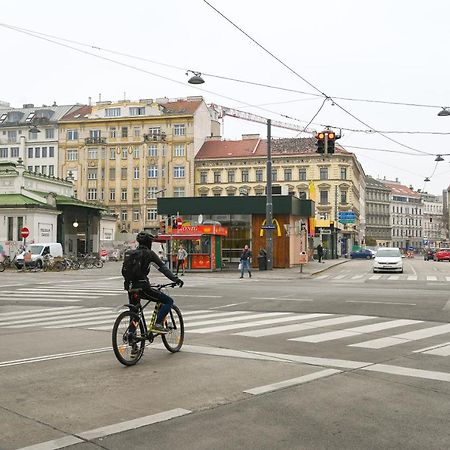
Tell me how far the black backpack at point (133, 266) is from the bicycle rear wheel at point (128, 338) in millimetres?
499

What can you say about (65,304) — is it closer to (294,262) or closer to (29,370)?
(29,370)

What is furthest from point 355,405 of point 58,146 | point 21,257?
point 58,146

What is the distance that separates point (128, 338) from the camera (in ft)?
26.8

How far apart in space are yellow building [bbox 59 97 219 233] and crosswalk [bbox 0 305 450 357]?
73.2 metres

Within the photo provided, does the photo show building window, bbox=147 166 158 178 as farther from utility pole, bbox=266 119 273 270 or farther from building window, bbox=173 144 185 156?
utility pole, bbox=266 119 273 270

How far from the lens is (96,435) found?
5.09 metres

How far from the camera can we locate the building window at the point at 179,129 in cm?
8825

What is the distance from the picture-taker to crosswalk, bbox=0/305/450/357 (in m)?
10.1

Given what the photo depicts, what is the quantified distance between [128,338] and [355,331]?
4.82 m

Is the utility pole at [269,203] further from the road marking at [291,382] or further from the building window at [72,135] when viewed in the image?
the building window at [72,135]

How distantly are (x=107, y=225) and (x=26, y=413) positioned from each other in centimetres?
6406

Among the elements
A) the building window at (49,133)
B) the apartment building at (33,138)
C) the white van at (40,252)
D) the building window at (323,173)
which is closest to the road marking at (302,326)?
the white van at (40,252)

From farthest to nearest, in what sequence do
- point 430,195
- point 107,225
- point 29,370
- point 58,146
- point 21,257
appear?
Answer: point 430,195 < point 58,146 < point 107,225 < point 21,257 < point 29,370

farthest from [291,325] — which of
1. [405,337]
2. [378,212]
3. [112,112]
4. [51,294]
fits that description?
[378,212]
